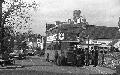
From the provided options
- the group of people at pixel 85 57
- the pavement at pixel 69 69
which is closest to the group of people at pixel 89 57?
the group of people at pixel 85 57

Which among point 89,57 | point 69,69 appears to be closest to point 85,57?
point 89,57

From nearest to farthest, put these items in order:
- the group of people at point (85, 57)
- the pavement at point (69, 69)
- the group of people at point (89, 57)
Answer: the pavement at point (69, 69) < the group of people at point (89, 57) < the group of people at point (85, 57)

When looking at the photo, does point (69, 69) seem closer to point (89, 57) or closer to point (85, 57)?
point (89, 57)

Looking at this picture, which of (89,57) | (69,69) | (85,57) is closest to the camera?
(69,69)

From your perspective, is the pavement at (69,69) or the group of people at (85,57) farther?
the group of people at (85,57)

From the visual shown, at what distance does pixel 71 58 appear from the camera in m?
32.8

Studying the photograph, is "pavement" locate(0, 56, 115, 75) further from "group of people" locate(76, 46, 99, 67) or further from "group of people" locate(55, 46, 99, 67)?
"group of people" locate(55, 46, 99, 67)

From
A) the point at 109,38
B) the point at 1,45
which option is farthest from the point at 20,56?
Result: the point at 109,38

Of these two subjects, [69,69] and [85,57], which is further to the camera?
[85,57]

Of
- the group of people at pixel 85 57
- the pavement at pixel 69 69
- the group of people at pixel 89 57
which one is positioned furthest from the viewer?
the group of people at pixel 85 57

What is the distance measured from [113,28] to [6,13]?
58.7m

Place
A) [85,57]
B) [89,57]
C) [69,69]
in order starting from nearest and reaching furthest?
[69,69] → [89,57] → [85,57]

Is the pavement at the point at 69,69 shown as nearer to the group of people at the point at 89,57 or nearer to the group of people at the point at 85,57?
the group of people at the point at 89,57

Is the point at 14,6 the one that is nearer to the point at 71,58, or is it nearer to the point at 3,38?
the point at 3,38
